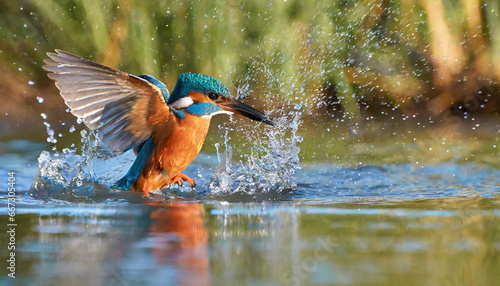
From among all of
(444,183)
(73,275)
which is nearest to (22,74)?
(444,183)

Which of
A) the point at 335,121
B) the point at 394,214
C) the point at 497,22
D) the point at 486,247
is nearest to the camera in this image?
the point at 486,247

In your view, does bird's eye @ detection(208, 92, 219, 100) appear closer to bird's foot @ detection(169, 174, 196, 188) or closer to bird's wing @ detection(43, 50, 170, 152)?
bird's wing @ detection(43, 50, 170, 152)

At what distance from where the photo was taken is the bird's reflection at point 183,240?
5.58ft

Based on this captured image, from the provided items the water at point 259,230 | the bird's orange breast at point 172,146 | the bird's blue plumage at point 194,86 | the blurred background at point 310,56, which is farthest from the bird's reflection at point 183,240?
the blurred background at point 310,56

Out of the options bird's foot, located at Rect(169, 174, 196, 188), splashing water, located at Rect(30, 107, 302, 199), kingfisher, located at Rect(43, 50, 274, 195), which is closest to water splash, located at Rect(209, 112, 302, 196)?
splashing water, located at Rect(30, 107, 302, 199)

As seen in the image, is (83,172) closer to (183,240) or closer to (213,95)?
(213,95)

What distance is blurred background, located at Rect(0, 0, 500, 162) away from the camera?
219 inches

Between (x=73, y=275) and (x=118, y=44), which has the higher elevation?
(x=118, y=44)

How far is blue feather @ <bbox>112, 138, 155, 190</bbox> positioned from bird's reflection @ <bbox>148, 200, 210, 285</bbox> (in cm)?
68

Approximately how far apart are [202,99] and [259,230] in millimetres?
1426

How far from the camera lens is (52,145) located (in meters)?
5.45

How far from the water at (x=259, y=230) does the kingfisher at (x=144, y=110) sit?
20 centimetres

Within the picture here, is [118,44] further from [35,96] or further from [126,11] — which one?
[35,96]

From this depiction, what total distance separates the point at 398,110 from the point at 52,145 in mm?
3155
